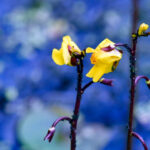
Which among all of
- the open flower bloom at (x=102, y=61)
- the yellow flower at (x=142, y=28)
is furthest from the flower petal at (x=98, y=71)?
the yellow flower at (x=142, y=28)

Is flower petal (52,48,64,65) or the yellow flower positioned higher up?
the yellow flower

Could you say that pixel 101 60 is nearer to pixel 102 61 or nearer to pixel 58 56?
pixel 102 61

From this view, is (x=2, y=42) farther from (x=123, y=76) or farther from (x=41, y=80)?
(x=123, y=76)

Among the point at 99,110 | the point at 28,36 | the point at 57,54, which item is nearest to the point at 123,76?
the point at 99,110

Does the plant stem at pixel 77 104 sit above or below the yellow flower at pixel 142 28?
below

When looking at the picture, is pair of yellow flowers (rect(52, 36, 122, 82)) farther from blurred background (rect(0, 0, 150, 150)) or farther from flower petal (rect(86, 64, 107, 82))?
blurred background (rect(0, 0, 150, 150))

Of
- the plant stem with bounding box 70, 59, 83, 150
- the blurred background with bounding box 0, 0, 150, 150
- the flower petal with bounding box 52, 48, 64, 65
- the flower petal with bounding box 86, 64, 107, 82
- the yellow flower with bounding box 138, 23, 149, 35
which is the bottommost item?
the blurred background with bounding box 0, 0, 150, 150

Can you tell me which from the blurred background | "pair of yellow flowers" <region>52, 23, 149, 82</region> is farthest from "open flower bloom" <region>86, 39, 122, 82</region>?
the blurred background

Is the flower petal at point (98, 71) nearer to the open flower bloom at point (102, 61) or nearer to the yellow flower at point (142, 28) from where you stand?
the open flower bloom at point (102, 61)

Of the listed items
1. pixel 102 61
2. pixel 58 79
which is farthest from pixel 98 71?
pixel 58 79
